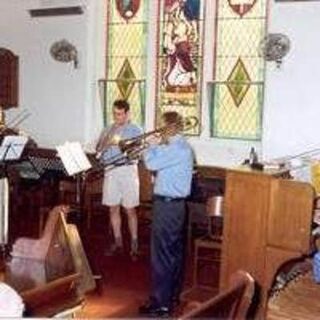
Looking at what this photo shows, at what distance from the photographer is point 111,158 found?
8148 millimetres

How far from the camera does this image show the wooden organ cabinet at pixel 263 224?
577 centimetres

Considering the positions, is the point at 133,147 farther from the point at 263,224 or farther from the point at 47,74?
the point at 47,74

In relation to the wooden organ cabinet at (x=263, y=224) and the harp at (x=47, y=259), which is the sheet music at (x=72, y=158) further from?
the harp at (x=47, y=259)

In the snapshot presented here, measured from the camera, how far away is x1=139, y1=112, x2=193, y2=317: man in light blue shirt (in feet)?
20.3

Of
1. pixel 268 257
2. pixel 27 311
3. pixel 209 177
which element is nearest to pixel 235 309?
pixel 27 311

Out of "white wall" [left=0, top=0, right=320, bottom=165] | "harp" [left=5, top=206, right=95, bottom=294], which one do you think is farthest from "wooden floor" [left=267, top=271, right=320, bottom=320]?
"white wall" [left=0, top=0, right=320, bottom=165]

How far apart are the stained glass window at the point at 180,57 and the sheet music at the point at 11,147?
1.93 m

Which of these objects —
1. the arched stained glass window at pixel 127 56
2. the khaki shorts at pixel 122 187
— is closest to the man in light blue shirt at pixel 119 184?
the khaki shorts at pixel 122 187

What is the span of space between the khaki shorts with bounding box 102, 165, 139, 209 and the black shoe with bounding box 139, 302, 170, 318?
84.2 inches

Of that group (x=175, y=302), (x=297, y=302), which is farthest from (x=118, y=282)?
(x=297, y=302)

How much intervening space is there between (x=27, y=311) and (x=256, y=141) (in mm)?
5926

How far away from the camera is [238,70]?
9.12 m

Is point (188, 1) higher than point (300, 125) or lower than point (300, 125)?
higher

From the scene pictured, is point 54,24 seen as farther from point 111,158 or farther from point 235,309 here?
point 235,309
